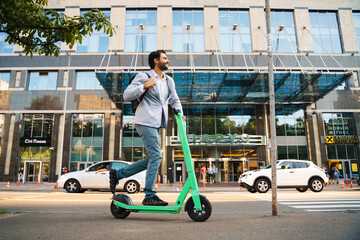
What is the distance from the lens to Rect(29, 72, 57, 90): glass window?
1133 inches

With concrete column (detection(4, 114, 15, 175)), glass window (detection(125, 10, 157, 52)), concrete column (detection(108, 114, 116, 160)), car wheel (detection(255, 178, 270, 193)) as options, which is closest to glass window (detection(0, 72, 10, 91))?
concrete column (detection(4, 114, 15, 175))

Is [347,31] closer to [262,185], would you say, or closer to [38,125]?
[262,185]

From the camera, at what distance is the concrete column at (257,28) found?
29.6 meters

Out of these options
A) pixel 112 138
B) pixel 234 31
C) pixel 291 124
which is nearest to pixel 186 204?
pixel 112 138

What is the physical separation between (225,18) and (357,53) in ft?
52.6

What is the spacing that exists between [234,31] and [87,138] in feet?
68.5

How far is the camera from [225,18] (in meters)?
30.8

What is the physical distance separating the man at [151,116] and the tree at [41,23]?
194 cm

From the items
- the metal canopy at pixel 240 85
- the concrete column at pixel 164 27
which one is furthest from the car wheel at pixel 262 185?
the concrete column at pixel 164 27

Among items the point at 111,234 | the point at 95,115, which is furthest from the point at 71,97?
the point at 111,234

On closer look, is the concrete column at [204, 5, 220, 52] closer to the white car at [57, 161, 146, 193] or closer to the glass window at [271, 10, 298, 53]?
the glass window at [271, 10, 298, 53]

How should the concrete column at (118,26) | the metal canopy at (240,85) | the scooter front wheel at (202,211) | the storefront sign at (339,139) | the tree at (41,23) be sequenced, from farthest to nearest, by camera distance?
the concrete column at (118,26) → the storefront sign at (339,139) → the metal canopy at (240,85) → the tree at (41,23) → the scooter front wheel at (202,211)

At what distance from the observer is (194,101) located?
27719 mm

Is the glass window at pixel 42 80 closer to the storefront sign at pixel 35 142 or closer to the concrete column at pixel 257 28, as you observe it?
the storefront sign at pixel 35 142
